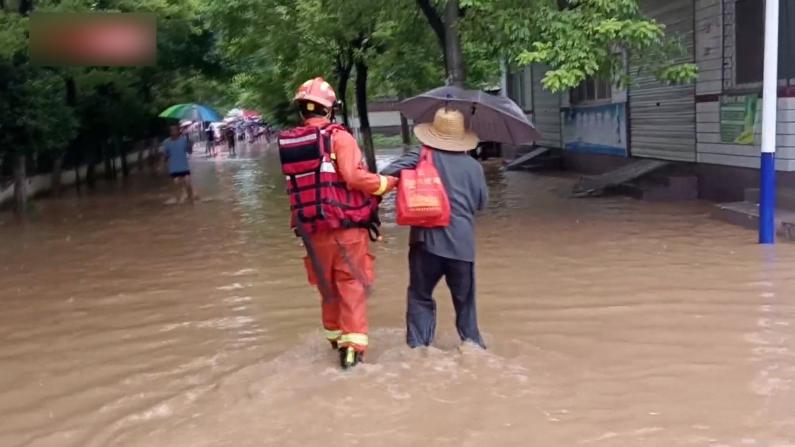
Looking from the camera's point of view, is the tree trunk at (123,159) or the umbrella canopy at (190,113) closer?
the umbrella canopy at (190,113)

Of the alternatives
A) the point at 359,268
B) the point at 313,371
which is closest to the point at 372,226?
the point at 359,268

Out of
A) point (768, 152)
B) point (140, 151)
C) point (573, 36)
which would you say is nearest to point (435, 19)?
point (573, 36)

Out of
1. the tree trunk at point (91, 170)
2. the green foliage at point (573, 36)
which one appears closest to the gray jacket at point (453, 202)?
the green foliage at point (573, 36)

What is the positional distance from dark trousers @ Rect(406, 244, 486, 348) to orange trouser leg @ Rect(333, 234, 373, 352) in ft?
1.12

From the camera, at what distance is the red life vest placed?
216 inches

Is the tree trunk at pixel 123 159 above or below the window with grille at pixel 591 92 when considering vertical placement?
below

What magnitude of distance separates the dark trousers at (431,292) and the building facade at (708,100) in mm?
7686

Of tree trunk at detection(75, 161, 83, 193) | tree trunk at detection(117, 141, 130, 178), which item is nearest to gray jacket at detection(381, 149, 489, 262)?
tree trunk at detection(75, 161, 83, 193)

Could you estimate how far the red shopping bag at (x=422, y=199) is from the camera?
546 cm

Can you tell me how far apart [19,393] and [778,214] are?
8790 mm

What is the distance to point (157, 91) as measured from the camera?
29438 mm

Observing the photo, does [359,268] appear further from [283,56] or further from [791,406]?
[283,56]

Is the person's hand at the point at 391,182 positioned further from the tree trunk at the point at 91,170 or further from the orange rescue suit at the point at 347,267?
the tree trunk at the point at 91,170

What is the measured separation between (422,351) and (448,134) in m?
1.40
